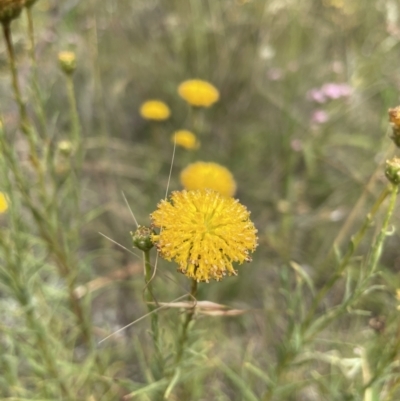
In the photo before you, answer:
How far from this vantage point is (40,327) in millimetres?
990

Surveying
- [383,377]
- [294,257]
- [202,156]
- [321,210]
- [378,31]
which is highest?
[378,31]

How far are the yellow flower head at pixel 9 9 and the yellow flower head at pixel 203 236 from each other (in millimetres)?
474

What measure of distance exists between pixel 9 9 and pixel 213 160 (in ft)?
4.34

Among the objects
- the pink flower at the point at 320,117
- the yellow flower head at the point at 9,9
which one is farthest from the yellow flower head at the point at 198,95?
the yellow flower head at the point at 9,9

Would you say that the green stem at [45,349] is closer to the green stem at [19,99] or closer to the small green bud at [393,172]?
the green stem at [19,99]

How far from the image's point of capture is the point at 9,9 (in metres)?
0.72

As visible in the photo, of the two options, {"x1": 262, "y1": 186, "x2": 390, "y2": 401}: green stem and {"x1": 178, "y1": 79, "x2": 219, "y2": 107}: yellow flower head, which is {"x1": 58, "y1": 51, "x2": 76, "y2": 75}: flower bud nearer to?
{"x1": 178, "y1": 79, "x2": 219, "y2": 107}: yellow flower head

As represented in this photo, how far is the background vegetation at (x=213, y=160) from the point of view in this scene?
1.15 metres

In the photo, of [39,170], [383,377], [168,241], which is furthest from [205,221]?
[39,170]

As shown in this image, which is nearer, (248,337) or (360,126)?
(248,337)

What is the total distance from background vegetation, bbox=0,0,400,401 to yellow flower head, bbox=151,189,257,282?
14.4 inches

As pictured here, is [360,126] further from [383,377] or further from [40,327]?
[40,327]

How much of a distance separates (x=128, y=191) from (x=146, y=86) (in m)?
0.72

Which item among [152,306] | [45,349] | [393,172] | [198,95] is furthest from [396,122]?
[45,349]
